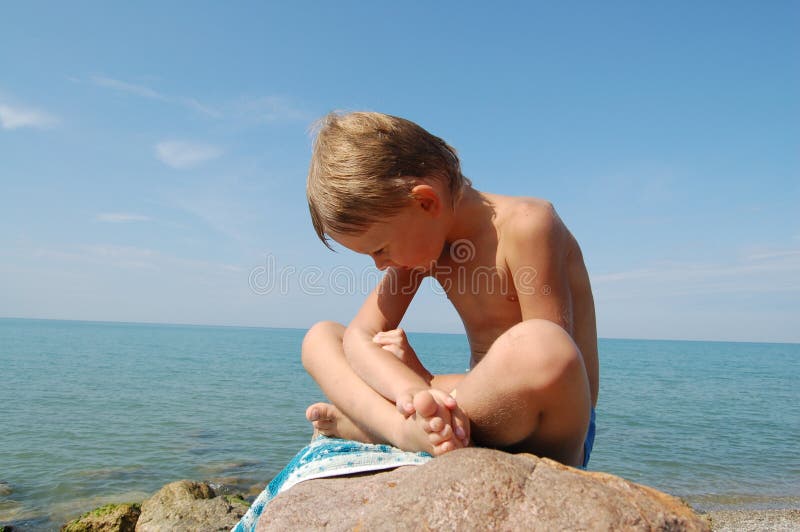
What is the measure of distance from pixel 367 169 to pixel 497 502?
4.56ft

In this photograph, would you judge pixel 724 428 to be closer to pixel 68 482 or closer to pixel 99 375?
pixel 68 482

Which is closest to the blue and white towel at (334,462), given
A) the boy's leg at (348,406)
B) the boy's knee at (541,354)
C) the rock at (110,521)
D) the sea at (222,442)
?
the boy's leg at (348,406)

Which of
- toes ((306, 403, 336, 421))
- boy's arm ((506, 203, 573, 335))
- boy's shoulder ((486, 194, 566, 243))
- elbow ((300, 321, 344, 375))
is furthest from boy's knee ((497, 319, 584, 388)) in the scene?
toes ((306, 403, 336, 421))

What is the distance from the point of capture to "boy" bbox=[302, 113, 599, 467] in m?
1.84

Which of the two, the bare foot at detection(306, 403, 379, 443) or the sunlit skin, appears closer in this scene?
the sunlit skin

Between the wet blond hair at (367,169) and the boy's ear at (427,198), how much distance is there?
0.11 feet

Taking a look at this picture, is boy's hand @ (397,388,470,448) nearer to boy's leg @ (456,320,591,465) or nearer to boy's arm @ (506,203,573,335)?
boy's leg @ (456,320,591,465)

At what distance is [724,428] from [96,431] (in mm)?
14477

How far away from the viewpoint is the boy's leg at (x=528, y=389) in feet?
5.89

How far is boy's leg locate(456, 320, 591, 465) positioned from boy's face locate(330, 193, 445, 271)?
729 millimetres

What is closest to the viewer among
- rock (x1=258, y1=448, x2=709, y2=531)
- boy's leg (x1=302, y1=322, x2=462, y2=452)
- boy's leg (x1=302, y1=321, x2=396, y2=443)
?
rock (x1=258, y1=448, x2=709, y2=531)

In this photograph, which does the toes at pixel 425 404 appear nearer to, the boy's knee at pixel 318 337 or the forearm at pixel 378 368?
the forearm at pixel 378 368

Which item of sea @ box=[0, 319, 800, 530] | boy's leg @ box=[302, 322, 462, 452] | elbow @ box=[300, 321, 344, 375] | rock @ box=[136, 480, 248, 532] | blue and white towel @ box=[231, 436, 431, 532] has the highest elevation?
elbow @ box=[300, 321, 344, 375]

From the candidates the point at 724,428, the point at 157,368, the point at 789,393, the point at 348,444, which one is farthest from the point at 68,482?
the point at 789,393
